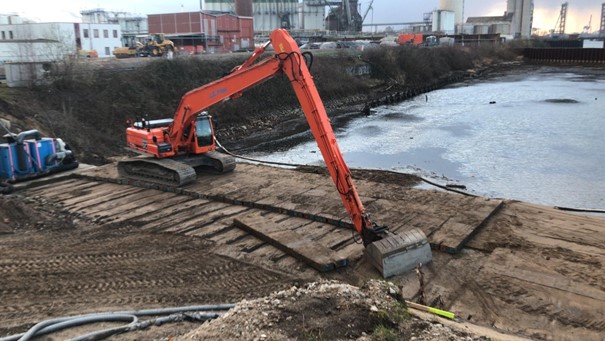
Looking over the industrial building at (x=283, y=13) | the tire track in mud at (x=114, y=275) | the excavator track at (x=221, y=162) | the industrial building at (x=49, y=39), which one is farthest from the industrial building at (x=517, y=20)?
the tire track in mud at (x=114, y=275)

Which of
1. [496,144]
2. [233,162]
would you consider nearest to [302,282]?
[233,162]

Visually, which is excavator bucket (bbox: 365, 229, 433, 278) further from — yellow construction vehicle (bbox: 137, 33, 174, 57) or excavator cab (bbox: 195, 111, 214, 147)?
yellow construction vehicle (bbox: 137, 33, 174, 57)

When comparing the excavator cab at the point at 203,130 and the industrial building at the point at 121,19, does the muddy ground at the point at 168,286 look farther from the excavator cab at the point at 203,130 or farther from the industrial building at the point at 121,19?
the industrial building at the point at 121,19

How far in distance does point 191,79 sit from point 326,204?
869 inches

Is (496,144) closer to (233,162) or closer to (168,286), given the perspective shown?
(233,162)

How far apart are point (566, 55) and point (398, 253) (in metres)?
95.0

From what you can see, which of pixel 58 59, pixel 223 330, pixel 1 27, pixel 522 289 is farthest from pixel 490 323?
pixel 1 27

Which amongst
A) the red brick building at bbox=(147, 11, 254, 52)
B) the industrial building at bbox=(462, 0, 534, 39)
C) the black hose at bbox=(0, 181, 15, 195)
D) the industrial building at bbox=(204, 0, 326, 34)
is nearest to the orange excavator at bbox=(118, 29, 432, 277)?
the black hose at bbox=(0, 181, 15, 195)

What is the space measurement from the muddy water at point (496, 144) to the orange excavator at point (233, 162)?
7.85m

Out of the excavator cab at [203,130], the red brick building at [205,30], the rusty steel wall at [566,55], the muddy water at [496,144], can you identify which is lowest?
the muddy water at [496,144]

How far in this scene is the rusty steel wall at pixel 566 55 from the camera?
82919 mm

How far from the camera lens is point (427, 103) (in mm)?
41625

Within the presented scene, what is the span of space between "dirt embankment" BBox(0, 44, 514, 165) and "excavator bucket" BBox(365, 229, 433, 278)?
15228mm

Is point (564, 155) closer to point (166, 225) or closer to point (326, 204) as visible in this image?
point (326, 204)
